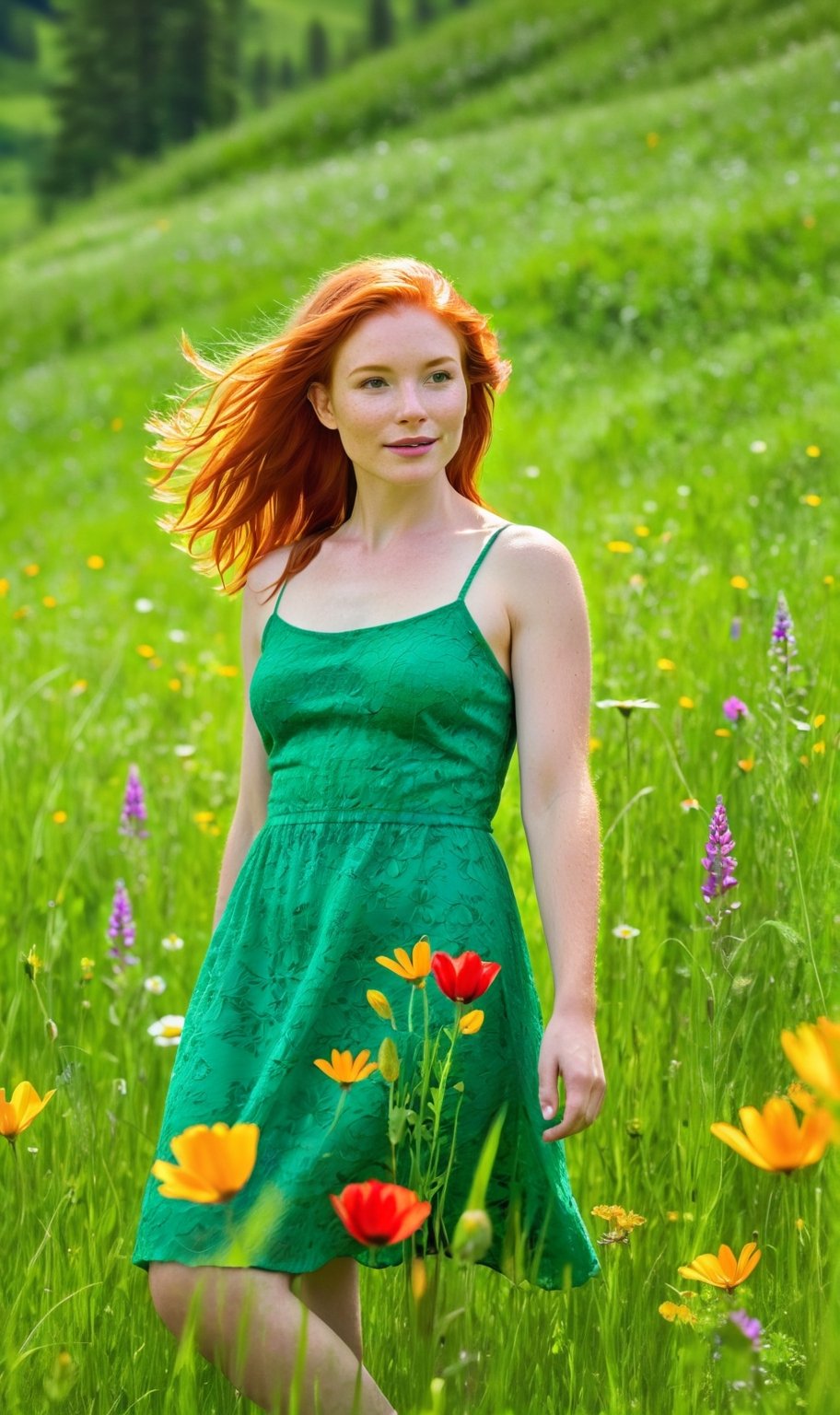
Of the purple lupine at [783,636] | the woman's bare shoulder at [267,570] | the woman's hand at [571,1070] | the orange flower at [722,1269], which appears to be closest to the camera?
the orange flower at [722,1269]

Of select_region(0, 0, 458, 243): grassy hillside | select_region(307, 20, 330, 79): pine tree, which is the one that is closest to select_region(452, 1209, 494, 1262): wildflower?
select_region(307, 20, 330, 79): pine tree

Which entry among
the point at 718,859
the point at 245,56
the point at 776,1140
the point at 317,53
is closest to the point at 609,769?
the point at 718,859

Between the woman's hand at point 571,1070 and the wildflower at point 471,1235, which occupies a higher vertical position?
the wildflower at point 471,1235

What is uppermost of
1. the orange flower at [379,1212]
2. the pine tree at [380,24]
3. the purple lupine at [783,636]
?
the pine tree at [380,24]

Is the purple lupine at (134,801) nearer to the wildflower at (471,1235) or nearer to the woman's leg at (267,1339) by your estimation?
the woman's leg at (267,1339)

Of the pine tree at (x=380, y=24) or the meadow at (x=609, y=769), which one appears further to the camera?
the pine tree at (x=380, y=24)

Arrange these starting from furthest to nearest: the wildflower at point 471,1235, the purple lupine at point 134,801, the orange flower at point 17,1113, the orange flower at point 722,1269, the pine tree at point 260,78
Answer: the pine tree at point 260,78 < the purple lupine at point 134,801 < the orange flower at point 17,1113 < the orange flower at point 722,1269 < the wildflower at point 471,1235

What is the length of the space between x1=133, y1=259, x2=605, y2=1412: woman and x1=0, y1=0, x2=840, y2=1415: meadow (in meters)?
0.18

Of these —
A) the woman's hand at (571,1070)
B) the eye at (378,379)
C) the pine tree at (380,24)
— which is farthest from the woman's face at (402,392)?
the pine tree at (380,24)

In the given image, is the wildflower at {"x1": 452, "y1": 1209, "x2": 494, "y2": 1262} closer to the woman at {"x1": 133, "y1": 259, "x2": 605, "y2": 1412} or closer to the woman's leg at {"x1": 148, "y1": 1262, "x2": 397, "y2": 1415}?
the woman at {"x1": 133, "y1": 259, "x2": 605, "y2": 1412}

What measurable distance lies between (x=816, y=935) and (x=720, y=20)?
22.3 metres

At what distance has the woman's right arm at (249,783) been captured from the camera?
2502 millimetres

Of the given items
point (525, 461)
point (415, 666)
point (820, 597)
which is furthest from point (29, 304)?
point (415, 666)

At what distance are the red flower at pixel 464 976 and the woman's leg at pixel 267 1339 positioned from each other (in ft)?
1.60
